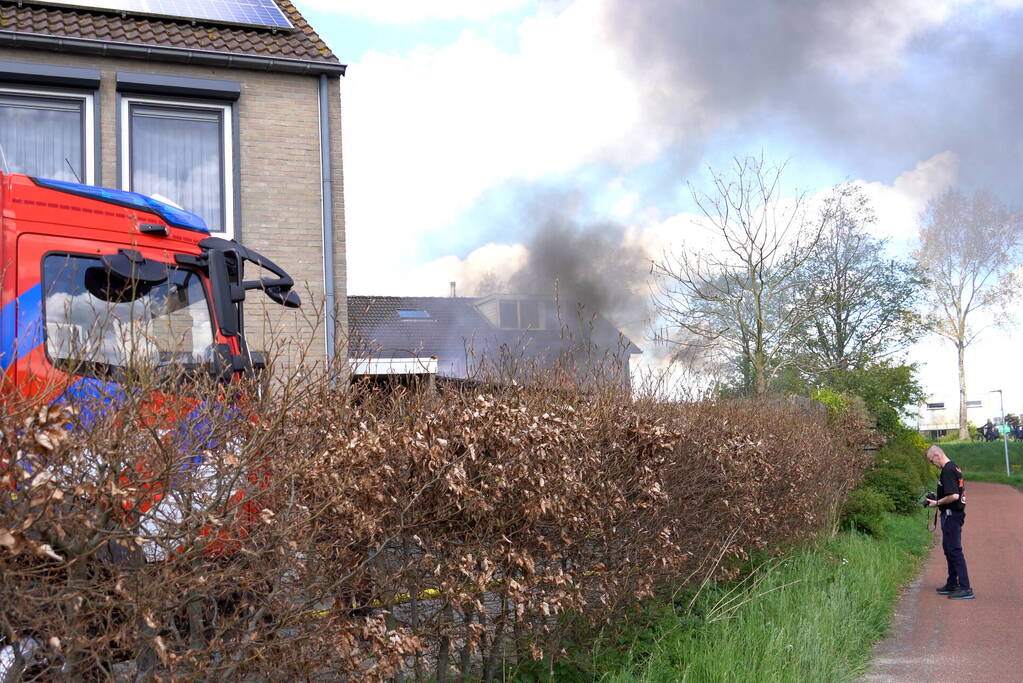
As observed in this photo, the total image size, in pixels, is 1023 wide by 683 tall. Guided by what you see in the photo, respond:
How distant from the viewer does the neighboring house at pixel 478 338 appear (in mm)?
5449

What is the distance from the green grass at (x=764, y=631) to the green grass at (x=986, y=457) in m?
29.5

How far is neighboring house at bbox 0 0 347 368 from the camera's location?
1208 centimetres

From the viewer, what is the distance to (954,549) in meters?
10.4

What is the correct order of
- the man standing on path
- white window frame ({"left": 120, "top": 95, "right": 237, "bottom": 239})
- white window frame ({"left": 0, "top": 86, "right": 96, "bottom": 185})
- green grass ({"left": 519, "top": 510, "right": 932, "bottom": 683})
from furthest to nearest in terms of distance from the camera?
1. white window frame ({"left": 120, "top": 95, "right": 237, "bottom": 239})
2. white window frame ({"left": 0, "top": 86, "right": 96, "bottom": 185})
3. the man standing on path
4. green grass ({"left": 519, "top": 510, "right": 932, "bottom": 683})

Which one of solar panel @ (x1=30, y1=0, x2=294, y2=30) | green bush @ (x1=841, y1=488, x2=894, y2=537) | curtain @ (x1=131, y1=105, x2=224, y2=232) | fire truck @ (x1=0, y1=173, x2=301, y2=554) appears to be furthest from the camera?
green bush @ (x1=841, y1=488, x2=894, y2=537)

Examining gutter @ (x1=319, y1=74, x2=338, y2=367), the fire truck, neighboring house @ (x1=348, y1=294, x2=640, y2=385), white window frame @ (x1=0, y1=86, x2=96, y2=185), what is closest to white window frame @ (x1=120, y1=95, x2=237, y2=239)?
white window frame @ (x1=0, y1=86, x2=96, y2=185)

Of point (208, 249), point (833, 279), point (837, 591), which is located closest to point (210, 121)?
point (208, 249)

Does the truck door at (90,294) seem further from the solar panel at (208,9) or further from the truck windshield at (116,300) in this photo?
the solar panel at (208,9)

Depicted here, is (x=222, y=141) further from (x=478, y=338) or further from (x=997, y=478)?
(x=997, y=478)

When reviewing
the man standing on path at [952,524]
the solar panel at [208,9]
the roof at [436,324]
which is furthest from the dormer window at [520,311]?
the man standing on path at [952,524]

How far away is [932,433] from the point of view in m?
76.4

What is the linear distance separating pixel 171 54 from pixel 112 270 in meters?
7.65

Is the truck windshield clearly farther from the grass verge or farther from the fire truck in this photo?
the grass verge

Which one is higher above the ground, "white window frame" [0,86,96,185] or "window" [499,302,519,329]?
"white window frame" [0,86,96,185]
